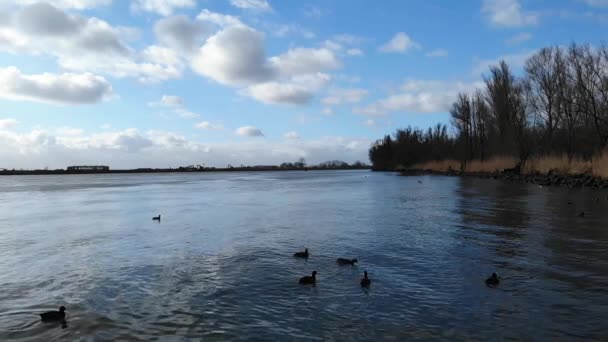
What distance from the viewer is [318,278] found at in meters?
10.4

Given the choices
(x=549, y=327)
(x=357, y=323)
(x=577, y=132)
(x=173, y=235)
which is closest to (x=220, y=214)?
(x=173, y=235)

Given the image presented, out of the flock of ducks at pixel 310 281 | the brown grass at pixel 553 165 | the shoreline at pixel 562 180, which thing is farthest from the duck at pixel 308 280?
the brown grass at pixel 553 165

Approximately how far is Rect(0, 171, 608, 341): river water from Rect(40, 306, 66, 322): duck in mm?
180

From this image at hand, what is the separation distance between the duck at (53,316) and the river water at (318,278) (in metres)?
0.18

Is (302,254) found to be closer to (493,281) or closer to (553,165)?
(493,281)

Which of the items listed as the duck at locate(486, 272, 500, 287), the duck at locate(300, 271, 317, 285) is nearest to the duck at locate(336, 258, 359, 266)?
the duck at locate(300, 271, 317, 285)

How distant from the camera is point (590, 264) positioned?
1096cm

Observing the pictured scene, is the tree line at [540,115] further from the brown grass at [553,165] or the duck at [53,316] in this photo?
the duck at [53,316]

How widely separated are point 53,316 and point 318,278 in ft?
17.9

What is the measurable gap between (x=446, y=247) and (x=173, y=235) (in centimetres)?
1013

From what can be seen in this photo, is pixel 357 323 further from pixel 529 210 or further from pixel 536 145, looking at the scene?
pixel 536 145

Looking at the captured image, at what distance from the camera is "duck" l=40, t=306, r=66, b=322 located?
25.5 ft

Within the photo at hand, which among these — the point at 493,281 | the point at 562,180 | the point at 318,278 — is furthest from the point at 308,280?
the point at 562,180

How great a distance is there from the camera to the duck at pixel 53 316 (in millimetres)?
7781
